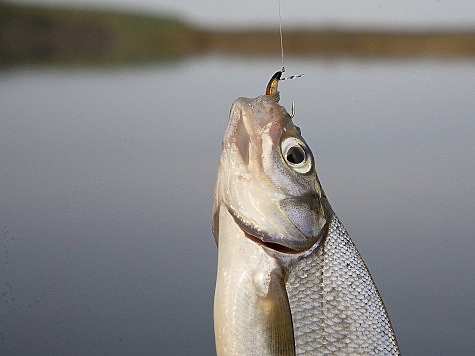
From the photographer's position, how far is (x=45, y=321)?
977 cm

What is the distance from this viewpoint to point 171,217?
1181cm

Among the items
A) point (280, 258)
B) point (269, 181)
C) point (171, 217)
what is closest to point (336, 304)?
point (280, 258)

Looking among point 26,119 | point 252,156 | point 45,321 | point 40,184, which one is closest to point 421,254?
point 45,321

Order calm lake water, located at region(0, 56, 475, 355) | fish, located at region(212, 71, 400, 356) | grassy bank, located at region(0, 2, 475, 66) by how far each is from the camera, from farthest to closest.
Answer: grassy bank, located at region(0, 2, 475, 66)
calm lake water, located at region(0, 56, 475, 355)
fish, located at region(212, 71, 400, 356)

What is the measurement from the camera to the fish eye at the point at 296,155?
2.82 m

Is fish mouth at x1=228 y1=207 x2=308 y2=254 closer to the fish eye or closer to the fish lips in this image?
the fish lips

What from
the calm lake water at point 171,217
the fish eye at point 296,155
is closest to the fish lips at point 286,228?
the fish eye at point 296,155

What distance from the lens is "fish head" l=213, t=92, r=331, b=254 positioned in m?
2.77

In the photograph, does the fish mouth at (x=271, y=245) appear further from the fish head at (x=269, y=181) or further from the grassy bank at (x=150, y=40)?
the grassy bank at (x=150, y=40)

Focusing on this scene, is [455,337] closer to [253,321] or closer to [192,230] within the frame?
[192,230]

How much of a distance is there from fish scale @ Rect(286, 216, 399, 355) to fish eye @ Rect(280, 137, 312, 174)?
0.21m

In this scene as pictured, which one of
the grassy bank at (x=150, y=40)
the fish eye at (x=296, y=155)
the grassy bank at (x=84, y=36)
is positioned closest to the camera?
the fish eye at (x=296, y=155)

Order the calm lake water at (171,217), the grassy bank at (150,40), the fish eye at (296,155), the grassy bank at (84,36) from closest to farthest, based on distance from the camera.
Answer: the fish eye at (296,155), the calm lake water at (171,217), the grassy bank at (150,40), the grassy bank at (84,36)

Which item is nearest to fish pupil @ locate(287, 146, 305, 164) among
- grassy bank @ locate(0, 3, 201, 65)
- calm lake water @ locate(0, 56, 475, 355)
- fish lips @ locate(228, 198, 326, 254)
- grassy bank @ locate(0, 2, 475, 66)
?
fish lips @ locate(228, 198, 326, 254)
